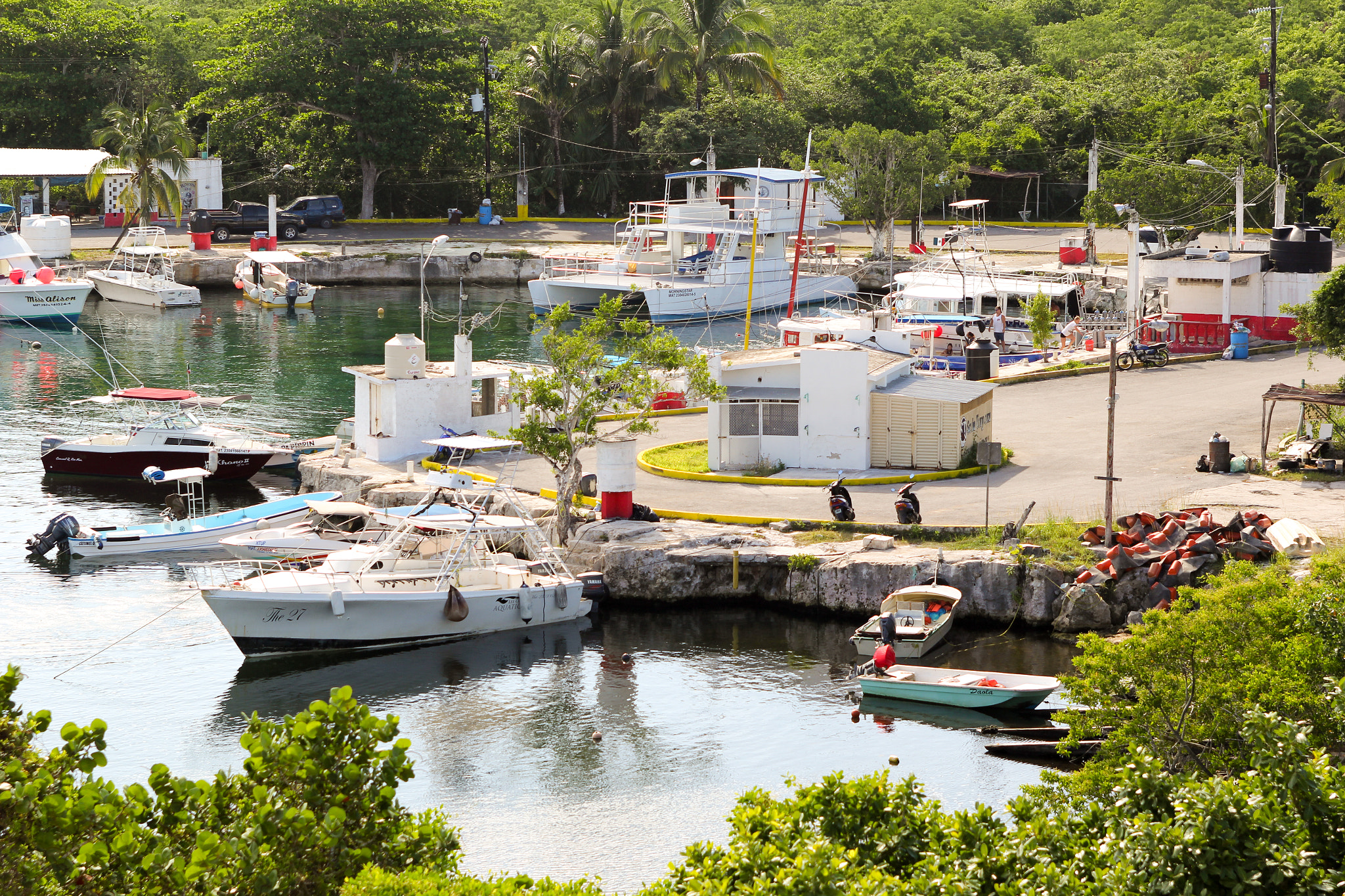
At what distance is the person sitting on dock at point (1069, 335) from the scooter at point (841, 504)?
A: 78.9ft

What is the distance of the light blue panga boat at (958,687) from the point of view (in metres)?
24.9

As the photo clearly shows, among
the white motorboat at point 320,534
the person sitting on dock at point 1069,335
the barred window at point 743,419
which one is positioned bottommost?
the white motorboat at point 320,534

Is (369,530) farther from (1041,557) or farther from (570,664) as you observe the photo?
(1041,557)

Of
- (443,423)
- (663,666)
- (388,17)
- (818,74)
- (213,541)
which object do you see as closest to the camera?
(663,666)

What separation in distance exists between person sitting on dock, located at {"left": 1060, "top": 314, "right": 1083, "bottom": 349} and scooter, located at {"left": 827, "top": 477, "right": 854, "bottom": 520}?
24052 mm

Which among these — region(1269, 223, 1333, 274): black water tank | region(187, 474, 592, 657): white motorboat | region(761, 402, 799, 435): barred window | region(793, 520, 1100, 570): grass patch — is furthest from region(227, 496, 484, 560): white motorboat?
region(1269, 223, 1333, 274): black water tank

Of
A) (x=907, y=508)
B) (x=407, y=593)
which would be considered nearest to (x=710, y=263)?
(x=907, y=508)

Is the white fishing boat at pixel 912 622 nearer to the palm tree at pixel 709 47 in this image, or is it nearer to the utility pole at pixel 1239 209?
the utility pole at pixel 1239 209

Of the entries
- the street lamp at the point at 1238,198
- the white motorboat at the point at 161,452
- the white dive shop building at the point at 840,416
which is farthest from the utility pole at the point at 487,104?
the white dive shop building at the point at 840,416

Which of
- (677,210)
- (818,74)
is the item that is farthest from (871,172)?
(818,74)

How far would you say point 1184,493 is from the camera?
106ft

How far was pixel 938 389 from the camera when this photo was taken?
116 ft

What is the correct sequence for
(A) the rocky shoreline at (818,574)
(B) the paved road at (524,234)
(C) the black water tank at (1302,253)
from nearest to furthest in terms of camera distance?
(A) the rocky shoreline at (818,574)
(C) the black water tank at (1302,253)
(B) the paved road at (524,234)

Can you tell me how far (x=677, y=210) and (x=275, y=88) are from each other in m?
28.0
